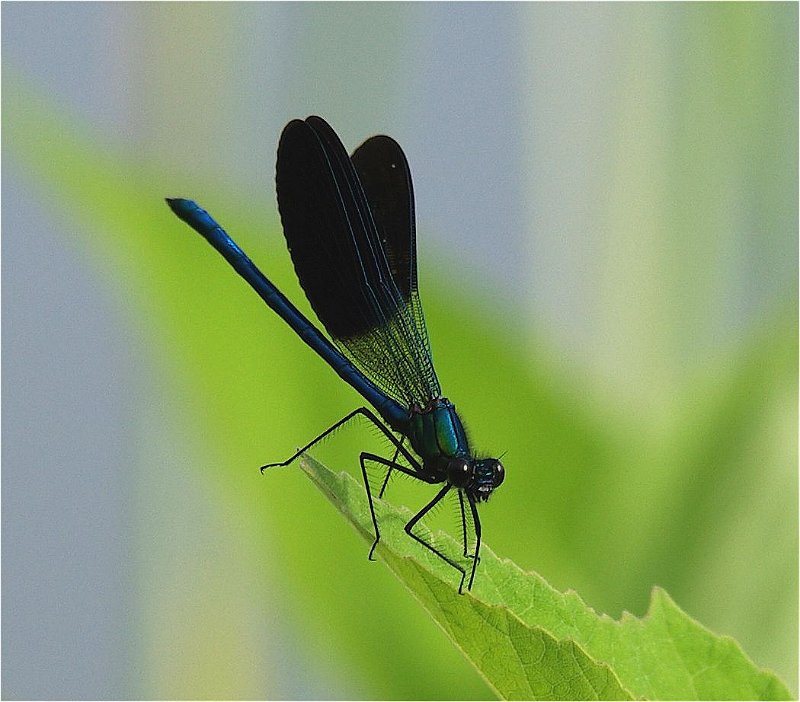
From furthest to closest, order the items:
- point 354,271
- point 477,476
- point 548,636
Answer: point 354,271, point 477,476, point 548,636

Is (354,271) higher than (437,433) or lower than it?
higher

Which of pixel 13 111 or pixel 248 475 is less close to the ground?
pixel 13 111

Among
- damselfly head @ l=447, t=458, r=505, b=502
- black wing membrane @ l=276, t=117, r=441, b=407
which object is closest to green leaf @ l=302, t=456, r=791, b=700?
damselfly head @ l=447, t=458, r=505, b=502

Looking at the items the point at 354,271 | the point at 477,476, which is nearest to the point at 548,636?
the point at 477,476

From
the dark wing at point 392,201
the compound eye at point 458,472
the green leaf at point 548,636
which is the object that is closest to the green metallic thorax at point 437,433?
the compound eye at point 458,472

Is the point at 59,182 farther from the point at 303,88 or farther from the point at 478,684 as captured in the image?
the point at 478,684

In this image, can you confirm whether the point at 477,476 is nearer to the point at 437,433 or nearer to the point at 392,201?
the point at 437,433

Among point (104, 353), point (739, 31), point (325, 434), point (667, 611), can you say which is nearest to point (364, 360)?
point (325, 434)
